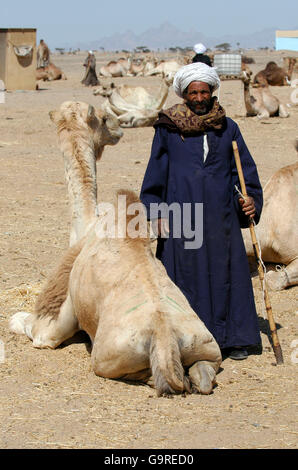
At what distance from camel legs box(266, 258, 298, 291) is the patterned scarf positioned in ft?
6.91

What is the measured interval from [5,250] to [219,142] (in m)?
3.16

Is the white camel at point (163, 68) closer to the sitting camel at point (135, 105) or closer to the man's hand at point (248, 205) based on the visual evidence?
the sitting camel at point (135, 105)

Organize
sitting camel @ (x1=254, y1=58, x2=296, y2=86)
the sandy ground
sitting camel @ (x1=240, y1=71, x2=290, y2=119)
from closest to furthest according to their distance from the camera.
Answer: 1. the sandy ground
2. sitting camel @ (x1=240, y1=71, x2=290, y2=119)
3. sitting camel @ (x1=254, y1=58, x2=296, y2=86)

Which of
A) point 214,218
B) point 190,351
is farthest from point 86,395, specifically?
point 214,218

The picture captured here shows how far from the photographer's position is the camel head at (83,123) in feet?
17.6

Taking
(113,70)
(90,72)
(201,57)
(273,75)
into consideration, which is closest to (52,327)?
(201,57)

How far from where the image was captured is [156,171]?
4.89m

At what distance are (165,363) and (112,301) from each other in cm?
52

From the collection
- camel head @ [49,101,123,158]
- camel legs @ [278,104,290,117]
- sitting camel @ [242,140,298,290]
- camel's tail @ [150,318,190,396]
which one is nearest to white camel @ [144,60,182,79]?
camel legs @ [278,104,290,117]

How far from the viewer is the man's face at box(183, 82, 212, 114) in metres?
4.82

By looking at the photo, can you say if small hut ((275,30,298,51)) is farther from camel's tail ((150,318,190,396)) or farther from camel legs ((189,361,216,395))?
camel's tail ((150,318,190,396))

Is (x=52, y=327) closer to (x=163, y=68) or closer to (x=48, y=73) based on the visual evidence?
(x=48, y=73)

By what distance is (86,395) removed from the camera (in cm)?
421
